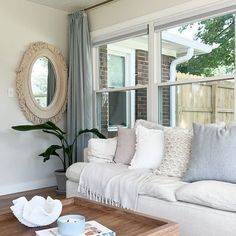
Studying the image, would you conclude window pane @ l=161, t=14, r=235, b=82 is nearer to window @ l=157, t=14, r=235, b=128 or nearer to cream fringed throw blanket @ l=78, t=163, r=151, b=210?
window @ l=157, t=14, r=235, b=128

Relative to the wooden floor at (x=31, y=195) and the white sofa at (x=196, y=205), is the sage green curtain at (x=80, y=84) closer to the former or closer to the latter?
the wooden floor at (x=31, y=195)

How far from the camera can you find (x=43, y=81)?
4.36 meters

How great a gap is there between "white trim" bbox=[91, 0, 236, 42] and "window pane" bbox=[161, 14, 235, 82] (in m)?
0.10

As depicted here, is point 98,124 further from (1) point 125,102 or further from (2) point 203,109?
(2) point 203,109

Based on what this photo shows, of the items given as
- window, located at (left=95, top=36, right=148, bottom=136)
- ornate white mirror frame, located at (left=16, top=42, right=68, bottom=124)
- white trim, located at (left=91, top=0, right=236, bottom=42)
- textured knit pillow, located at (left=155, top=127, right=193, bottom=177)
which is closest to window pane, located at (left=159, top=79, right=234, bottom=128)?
window, located at (left=95, top=36, right=148, bottom=136)

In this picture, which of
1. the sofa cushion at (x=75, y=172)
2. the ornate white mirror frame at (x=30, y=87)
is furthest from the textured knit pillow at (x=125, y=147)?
the ornate white mirror frame at (x=30, y=87)

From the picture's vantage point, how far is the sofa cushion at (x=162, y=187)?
226cm

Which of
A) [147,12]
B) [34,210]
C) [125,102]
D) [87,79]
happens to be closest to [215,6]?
[147,12]

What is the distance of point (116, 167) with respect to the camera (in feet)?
9.73

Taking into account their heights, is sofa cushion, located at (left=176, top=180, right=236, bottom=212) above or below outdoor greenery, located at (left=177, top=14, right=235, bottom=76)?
below

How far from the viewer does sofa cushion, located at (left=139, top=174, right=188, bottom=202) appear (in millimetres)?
2262

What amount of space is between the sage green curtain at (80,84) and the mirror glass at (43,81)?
247 mm

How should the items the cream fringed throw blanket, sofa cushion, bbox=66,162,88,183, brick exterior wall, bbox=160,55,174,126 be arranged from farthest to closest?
1. brick exterior wall, bbox=160,55,174,126
2. sofa cushion, bbox=66,162,88,183
3. the cream fringed throw blanket

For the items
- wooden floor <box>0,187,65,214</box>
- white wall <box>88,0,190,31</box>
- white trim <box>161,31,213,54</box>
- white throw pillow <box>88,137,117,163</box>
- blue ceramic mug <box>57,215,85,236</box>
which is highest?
white wall <box>88,0,190,31</box>
